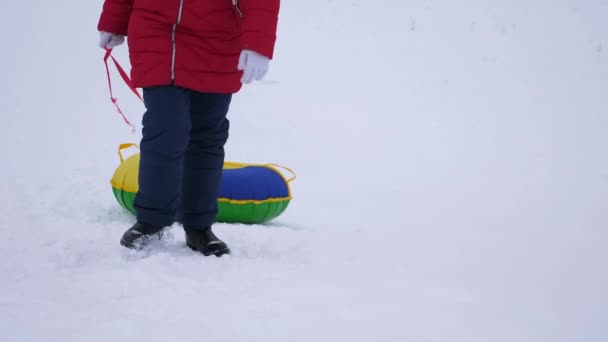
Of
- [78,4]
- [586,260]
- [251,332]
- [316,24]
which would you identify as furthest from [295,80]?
[251,332]

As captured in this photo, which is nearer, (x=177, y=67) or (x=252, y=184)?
(x=177, y=67)

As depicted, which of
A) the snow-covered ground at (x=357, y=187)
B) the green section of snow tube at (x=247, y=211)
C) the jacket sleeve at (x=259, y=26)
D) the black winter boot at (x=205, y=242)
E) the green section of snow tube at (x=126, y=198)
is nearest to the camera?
the snow-covered ground at (x=357, y=187)

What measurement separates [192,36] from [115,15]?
13.3 inches

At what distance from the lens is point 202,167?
6.95 ft

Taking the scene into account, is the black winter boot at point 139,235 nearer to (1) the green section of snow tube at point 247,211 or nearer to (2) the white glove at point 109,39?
(2) the white glove at point 109,39

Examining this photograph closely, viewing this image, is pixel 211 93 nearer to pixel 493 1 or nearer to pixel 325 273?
pixel 325 273

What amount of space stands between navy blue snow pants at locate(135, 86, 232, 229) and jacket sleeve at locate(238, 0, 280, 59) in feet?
0.89

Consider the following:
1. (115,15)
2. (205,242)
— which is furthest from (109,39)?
(205,242)

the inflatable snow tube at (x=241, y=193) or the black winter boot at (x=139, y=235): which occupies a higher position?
the black winter boot at (x=139, y=235)

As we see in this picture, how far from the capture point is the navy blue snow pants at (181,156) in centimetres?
188

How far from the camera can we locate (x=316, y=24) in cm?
867

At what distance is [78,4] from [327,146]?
14.9 feet

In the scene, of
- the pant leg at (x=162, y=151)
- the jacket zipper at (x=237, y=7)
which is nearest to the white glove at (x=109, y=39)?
the pant leg at (x=162, y=151)

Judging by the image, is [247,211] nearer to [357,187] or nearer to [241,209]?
[241,209]
